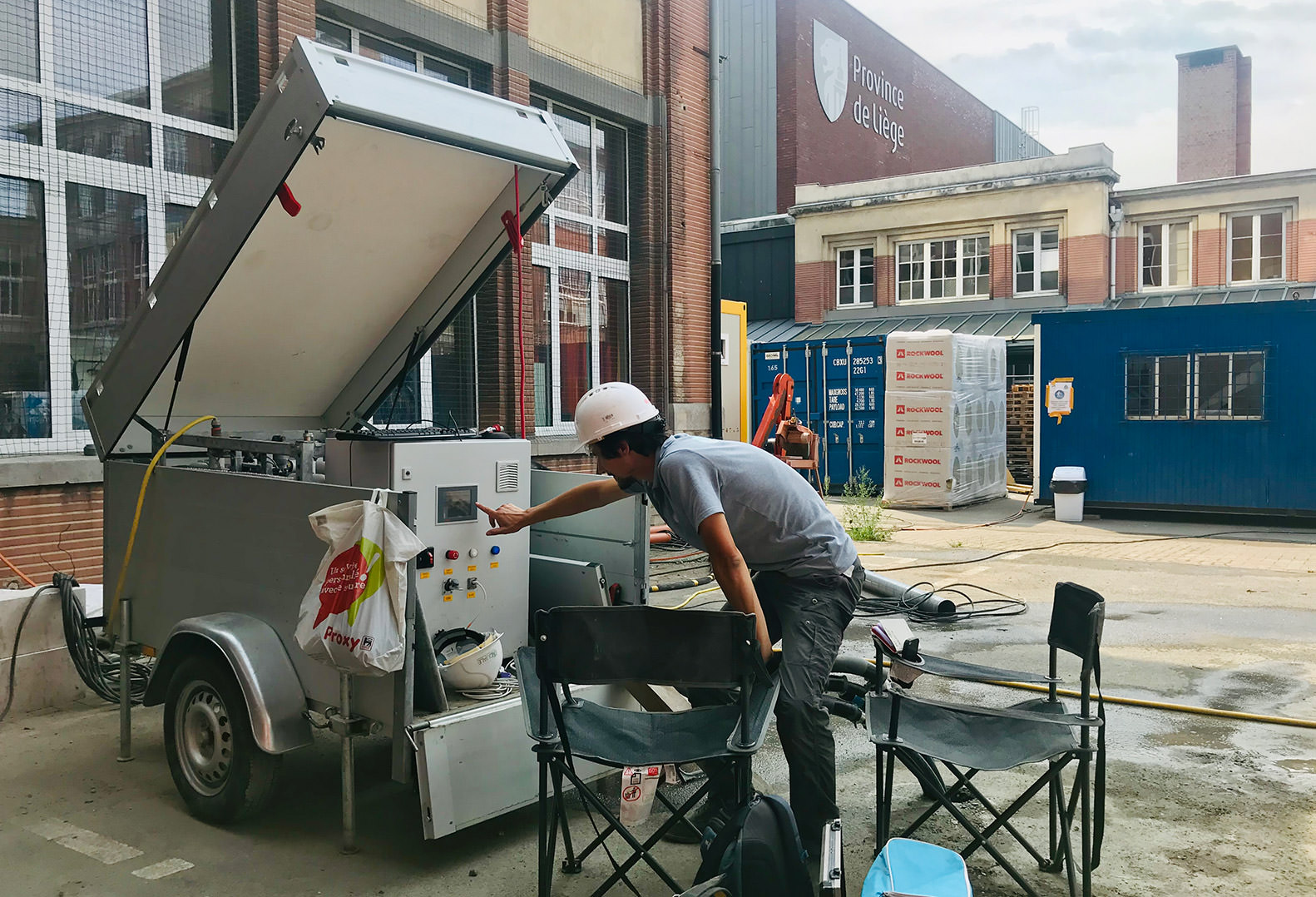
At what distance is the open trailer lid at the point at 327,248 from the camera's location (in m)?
3.94

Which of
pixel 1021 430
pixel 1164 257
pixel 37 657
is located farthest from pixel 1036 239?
pixel 37 657

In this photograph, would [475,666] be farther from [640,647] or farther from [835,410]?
[835,410]

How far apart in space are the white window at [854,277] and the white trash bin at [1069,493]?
1333 centimetres

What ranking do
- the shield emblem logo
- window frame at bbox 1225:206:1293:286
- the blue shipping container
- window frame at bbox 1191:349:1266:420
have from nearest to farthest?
the blue shipping container, window frame at bbox 1191:349:1266:420, window frame at bbox 1225:206:1293:286, the shield emblem logo

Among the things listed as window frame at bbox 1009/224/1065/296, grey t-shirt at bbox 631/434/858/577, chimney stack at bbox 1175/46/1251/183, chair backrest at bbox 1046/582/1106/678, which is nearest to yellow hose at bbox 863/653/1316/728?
chair backrest at bbox 1046/582/1106/678

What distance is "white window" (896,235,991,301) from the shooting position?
2681 centimetres

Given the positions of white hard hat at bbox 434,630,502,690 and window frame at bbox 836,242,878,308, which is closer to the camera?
white hard hat at bbox 434,630,502,690

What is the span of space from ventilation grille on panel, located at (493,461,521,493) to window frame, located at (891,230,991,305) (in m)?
24.0

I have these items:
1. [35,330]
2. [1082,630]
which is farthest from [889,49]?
[1082,630]

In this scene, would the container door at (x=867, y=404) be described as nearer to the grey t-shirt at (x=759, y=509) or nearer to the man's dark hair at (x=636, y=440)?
the grey t-shirt at (x=759, y=509)

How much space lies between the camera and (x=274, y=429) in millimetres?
5633

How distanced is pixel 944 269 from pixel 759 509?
989 inches

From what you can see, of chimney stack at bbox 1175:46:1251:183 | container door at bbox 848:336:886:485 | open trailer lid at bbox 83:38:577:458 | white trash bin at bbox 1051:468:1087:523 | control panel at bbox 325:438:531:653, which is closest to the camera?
open trailer lid at bbox 83:38:577:458

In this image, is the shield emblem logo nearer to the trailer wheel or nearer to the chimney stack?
the chimney stack
